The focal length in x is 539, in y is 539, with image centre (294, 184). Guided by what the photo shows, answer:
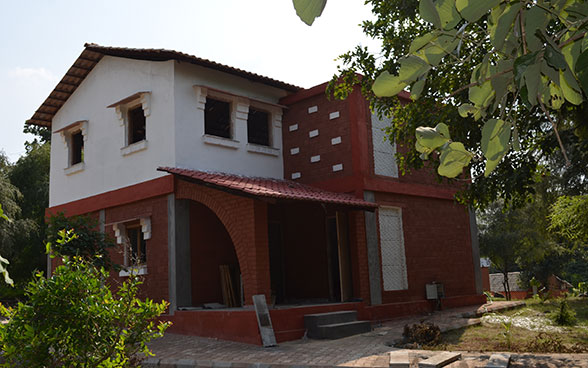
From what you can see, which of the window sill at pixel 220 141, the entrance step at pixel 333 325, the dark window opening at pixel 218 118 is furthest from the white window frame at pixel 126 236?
the entrance step at pixel 333 325

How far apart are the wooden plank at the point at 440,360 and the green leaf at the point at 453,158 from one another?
17.9ft

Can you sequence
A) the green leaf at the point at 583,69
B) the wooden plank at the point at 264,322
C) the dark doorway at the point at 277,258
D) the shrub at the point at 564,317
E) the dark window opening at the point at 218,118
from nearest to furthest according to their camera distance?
the green leaf at the point at 583,69 → the wooden plank at the point at 264,322 → the shrub at the point at 564,317 → the dark window opening at the point at 218,118 → the dark doorway at the point at 277,258

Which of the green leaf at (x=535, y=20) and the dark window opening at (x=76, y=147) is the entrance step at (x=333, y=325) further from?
the dark window opening at (x=76, y=147)

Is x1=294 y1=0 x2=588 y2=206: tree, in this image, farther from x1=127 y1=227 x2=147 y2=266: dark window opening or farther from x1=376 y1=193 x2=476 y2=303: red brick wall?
x1=127 y1=227 x2=147 y2=266: dark window opening

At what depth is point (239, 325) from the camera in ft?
31.6

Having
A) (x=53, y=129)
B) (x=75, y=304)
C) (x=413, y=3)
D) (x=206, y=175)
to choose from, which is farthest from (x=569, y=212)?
(x=53, y=129)

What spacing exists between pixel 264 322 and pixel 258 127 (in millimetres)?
6047

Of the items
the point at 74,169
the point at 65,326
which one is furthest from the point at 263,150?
the point at 65,326

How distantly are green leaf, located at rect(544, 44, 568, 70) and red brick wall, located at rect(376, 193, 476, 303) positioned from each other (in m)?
11.1

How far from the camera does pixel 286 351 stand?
852cm

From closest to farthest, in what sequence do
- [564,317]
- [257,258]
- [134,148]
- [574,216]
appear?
[574,216] → [257,258] → [564,317] → [134,148]

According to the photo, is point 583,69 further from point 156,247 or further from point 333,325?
point 156,247

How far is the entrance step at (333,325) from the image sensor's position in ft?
31.7

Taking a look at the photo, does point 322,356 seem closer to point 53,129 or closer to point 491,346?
point 491,346
